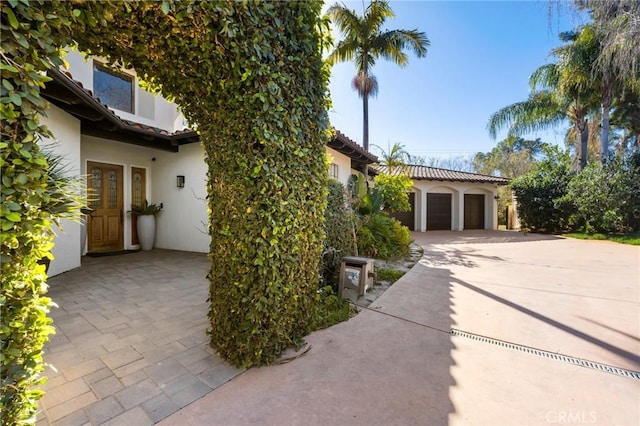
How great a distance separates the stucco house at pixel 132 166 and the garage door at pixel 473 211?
1198cm

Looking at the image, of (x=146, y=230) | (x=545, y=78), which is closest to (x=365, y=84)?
(x=545, y=78)

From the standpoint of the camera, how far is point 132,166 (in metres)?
8.54

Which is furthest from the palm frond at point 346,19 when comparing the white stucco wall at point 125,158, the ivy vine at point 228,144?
the ivy vine at point 228,144

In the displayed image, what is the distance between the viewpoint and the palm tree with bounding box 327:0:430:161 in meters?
12.5

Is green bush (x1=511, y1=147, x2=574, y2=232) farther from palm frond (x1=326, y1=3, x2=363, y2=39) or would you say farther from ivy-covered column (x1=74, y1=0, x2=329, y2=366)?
ivy-covered column (x1=74, y1=0, x2=329, y2=366)

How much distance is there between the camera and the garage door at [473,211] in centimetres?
1797

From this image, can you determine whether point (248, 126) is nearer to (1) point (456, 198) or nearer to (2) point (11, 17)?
(2) point (11, 17)

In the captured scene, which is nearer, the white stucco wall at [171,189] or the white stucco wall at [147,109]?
the white stucco wall at [147,109]

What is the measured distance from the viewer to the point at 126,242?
334 inches

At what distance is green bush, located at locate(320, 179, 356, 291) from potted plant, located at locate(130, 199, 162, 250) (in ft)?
21.8

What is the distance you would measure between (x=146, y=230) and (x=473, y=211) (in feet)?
62.4

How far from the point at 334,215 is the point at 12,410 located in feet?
14.9

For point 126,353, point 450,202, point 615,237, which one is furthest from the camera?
point 450,202

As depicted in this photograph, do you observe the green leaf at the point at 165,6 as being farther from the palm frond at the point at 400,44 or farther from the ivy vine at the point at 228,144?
the palm frond at the point at 400,44
